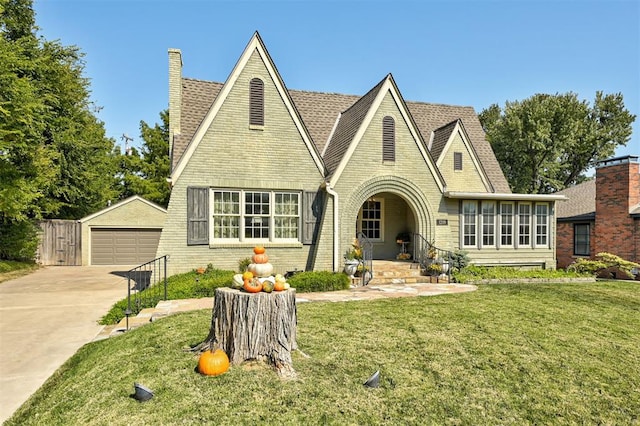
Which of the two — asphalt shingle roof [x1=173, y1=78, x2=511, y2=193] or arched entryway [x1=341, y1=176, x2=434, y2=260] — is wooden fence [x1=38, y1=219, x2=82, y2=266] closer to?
asphalt shingle roof [x1=173, y1=78, x2=511, y2=193]

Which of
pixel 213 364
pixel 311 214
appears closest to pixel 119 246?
pixel 311 214

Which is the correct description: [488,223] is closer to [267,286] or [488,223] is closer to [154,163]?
[267,286]

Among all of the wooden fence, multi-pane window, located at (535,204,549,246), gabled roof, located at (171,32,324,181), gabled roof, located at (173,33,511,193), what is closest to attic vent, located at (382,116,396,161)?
gabled roof, located at (173,33,511,193)

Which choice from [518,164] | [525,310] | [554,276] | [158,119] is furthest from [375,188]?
[518,164]

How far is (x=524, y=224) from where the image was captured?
53.4 feet

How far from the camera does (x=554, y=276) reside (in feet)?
48.2

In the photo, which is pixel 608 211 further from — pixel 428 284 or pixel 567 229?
pixel 428 284

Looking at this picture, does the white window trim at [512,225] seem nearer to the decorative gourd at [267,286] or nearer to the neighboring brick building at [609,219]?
the neighboring brick building at [609,219]

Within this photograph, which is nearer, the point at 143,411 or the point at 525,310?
the point at 143,411

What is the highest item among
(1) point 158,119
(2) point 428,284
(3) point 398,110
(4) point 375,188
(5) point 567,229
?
(1) point 158,119

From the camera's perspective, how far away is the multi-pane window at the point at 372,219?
52.9 ft

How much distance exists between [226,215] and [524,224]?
40.8 ft

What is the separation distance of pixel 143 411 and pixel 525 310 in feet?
27.5

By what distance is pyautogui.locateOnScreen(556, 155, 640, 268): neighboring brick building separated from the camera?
18.2m
